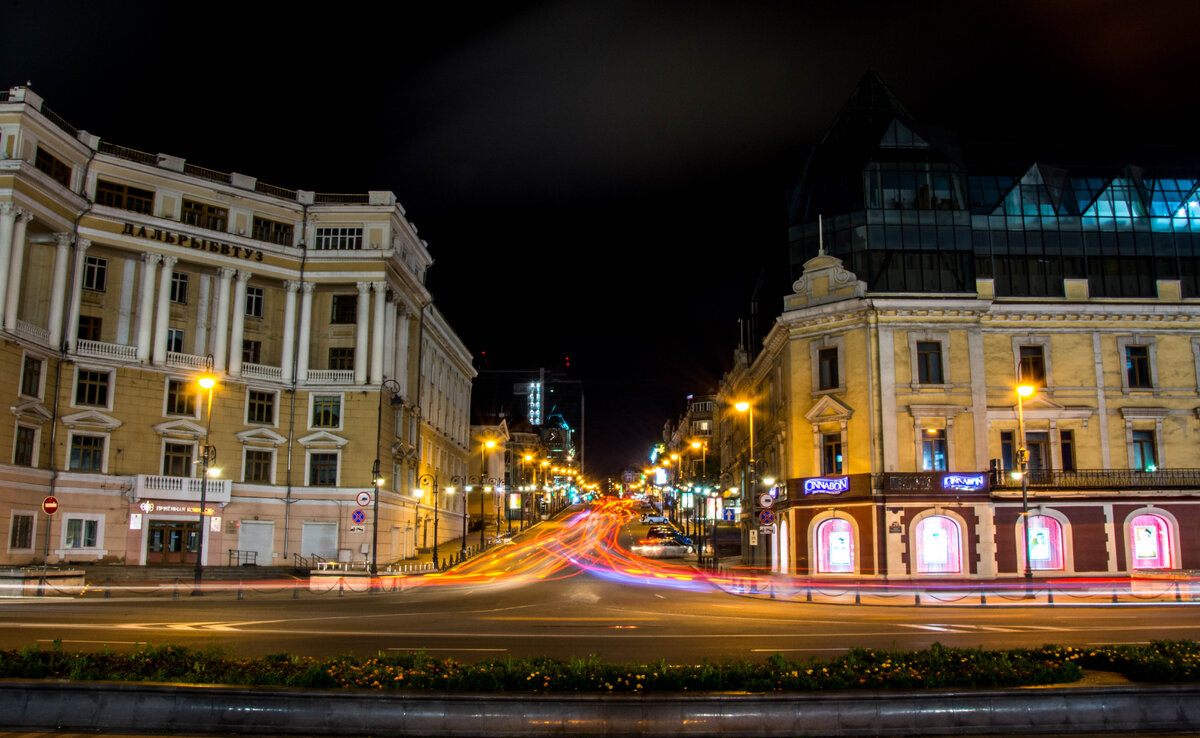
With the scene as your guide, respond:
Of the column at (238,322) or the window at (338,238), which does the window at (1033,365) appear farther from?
the column at (238,322)

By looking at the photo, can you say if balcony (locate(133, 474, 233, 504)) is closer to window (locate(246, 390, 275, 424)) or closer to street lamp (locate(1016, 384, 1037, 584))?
window (locate(246, 390, 275, 424))

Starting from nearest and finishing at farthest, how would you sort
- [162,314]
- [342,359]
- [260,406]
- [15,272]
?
[15,272]
[162,314]
[260,406]
[342,359]

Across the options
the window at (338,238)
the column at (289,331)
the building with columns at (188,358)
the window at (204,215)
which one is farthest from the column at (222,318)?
the window at (338,238)

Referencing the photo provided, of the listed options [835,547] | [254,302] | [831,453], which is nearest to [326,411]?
[254,302]

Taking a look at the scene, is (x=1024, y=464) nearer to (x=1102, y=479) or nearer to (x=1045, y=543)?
(x=1045, y=543)

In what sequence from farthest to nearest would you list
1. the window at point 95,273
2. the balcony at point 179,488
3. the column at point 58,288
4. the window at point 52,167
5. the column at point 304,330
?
the column at point 304,330
the window at point 95,273
the balcony at point 179,488
the column at point 58,288
the window at point 52,167

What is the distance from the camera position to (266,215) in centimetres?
5794

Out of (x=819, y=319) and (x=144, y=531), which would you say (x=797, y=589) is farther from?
(x=144, y=531)

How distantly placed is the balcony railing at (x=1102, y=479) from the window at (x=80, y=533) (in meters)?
48.0

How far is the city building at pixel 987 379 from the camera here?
4538 cm

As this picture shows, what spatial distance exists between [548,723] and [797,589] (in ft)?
97.0

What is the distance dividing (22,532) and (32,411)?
6.14 meters

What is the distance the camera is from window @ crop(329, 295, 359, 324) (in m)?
59.4

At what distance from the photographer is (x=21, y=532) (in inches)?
1763
